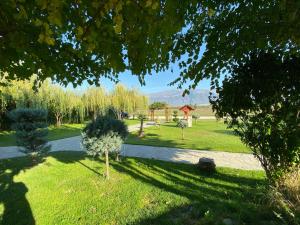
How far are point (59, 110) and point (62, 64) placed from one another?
27003 millimetres

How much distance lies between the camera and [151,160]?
11000 mm

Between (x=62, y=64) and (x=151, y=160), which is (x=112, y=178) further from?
(x=62, y=64)

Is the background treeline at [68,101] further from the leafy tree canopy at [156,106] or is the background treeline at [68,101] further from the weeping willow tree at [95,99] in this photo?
the leafy tree canopy at [156,106]

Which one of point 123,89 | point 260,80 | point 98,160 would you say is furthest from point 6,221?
point 123,89

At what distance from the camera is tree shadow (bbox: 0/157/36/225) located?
621cm

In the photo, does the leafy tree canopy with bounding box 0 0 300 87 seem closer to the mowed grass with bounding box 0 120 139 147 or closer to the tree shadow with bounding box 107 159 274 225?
the tree shadow with bounding box 107 159 274 225

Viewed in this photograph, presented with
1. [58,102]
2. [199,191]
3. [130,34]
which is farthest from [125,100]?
[130,34]

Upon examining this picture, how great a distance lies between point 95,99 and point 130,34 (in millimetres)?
28149

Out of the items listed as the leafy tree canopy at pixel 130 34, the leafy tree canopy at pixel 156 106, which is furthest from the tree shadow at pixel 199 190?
the leafy tree canopy at pixel 156 106

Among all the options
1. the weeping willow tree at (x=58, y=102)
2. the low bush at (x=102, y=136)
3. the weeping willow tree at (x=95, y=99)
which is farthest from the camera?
the weeping willow tree at (x=95, y=99)

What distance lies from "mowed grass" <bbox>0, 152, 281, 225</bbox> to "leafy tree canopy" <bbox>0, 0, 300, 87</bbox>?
8.70 feet

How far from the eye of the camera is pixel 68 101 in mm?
29266

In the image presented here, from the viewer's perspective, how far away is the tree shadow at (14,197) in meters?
6.21

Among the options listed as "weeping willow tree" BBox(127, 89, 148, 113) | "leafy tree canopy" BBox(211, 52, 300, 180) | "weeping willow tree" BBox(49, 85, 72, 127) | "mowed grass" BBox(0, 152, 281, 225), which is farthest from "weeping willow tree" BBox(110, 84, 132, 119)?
"leafy tree canopy" BBox(211, 52, 300, 180)
